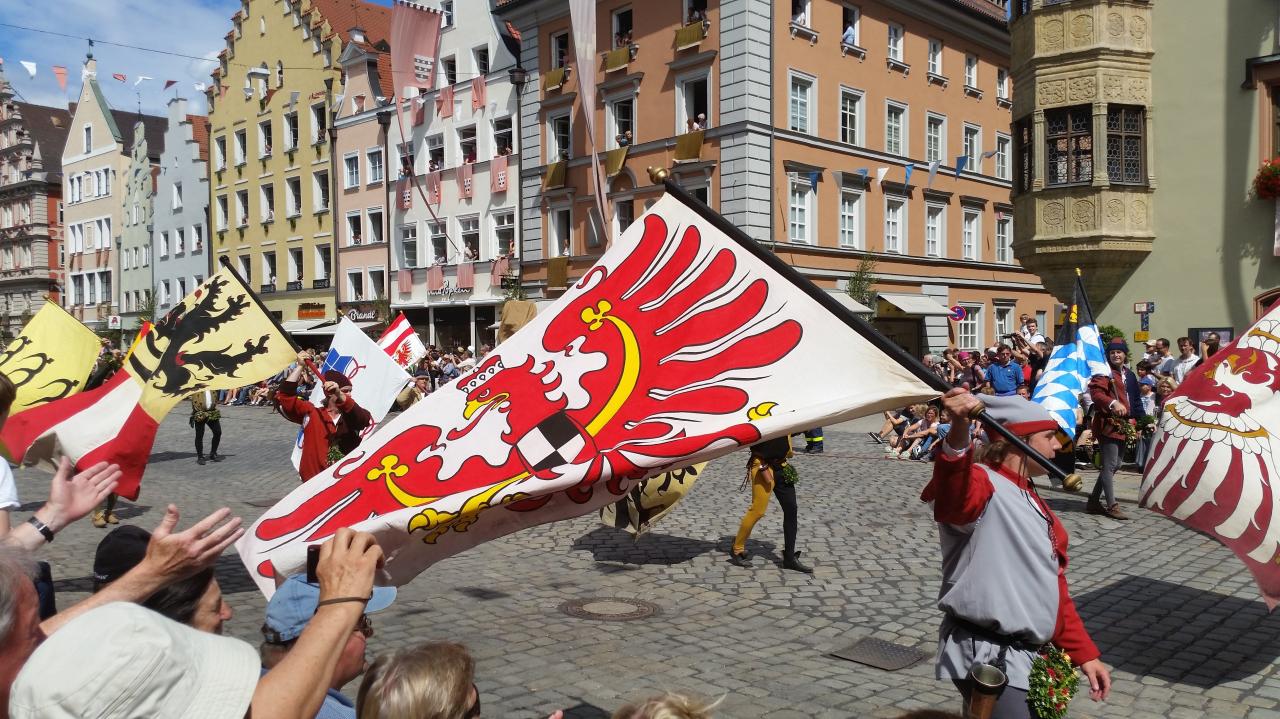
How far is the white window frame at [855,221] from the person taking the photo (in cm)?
3038

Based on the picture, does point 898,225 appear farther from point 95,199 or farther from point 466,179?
point 95,199

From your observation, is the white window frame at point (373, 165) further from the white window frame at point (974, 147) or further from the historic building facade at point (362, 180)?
the white window frame at point (974, 147)

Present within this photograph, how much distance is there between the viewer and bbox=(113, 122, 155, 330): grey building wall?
185 feet

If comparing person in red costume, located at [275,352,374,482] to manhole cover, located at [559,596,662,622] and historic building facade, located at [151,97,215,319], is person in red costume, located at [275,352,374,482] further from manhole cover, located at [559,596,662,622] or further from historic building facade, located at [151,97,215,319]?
historic building facade, located at [151,97,215,319]

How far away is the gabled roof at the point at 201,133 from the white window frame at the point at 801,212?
36.1 meters

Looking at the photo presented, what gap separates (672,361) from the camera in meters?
3.40

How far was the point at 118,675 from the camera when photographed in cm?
154

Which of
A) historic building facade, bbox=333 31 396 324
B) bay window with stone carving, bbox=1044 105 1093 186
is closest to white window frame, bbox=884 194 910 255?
bay window with stone carving, bbox=1044 105 1093 186

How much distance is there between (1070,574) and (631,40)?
25289mm

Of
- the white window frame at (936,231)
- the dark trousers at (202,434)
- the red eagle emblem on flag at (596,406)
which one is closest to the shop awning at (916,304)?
the white window frame at (936,231)

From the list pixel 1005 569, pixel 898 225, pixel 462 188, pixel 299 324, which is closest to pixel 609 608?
pixel 1005 569

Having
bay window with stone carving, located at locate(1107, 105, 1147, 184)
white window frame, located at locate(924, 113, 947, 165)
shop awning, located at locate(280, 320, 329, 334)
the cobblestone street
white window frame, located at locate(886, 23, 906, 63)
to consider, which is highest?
white window frame, located at locate(886, 23, 906, 63)

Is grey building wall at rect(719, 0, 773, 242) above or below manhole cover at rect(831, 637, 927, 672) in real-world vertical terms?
above

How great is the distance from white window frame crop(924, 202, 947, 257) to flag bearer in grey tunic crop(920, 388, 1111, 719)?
31.0 metres
